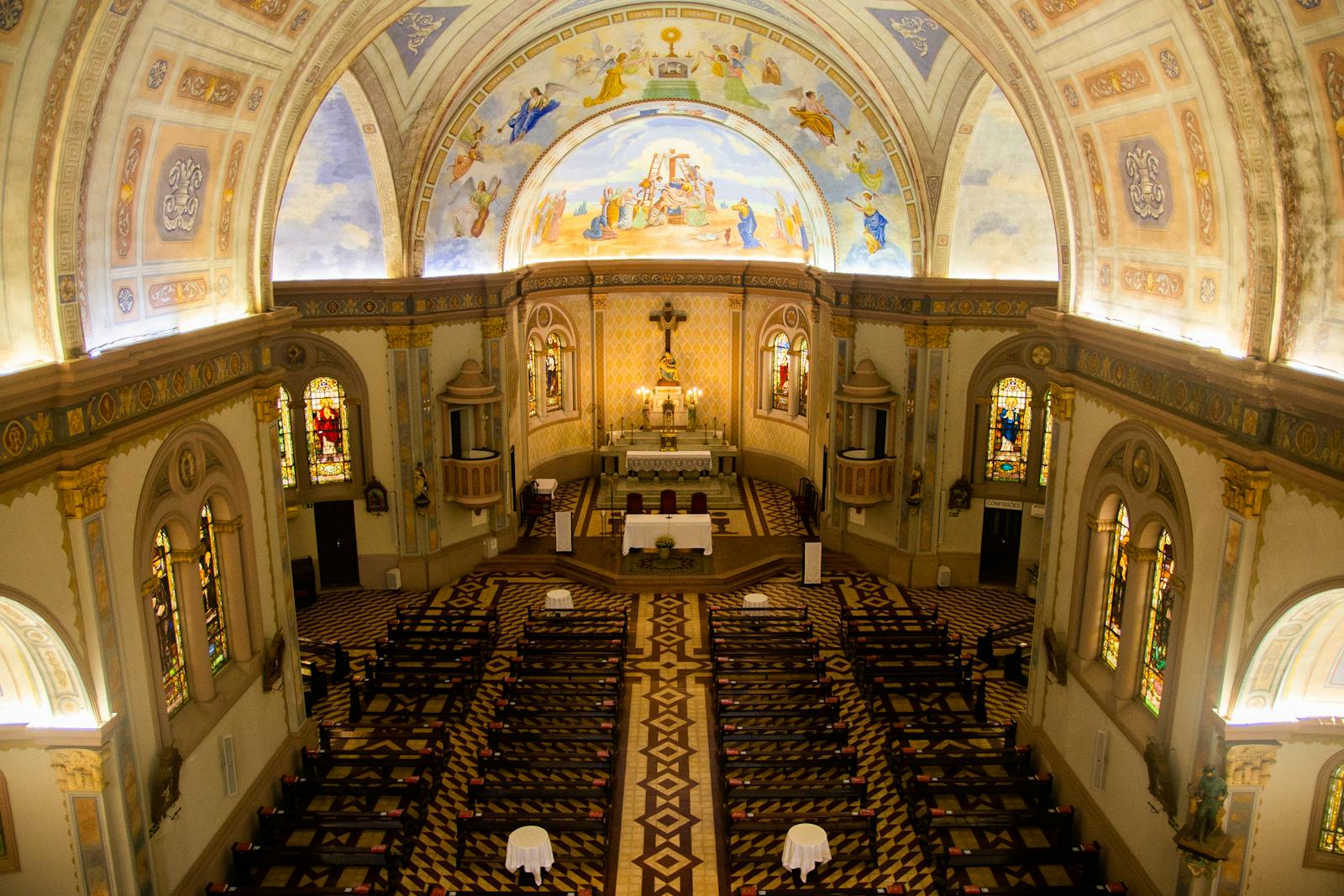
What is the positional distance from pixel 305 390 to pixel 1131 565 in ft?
57.4

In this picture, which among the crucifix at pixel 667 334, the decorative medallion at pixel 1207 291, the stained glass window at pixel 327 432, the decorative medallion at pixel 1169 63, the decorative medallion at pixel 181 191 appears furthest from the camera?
the crucifix at pixel 667 334

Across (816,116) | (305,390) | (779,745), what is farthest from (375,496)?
(816,116)

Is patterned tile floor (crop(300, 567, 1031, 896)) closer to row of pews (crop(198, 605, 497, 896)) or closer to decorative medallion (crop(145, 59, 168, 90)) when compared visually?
row of pews (crop(198, 605, 497, 896))

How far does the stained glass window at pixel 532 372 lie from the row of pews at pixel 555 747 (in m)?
10.9

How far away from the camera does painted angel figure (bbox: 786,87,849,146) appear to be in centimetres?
2286

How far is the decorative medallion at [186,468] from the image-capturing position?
→ 12.9 m

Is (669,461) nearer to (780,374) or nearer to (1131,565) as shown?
(780,374)

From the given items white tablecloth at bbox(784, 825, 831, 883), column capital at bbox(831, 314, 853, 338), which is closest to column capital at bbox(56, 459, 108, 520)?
white tablecloth at bbox(784, 825, 831, 883)

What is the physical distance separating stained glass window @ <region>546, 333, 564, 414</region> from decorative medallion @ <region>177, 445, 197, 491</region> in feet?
63.2

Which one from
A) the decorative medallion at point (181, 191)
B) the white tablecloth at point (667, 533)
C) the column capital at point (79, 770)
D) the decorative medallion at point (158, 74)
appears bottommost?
the white tablecloth at point (667, 533)

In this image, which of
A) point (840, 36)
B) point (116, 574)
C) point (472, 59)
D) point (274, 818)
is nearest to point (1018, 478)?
point (840, 36)

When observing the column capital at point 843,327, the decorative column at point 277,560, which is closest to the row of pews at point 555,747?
the decorative column at point 277,560

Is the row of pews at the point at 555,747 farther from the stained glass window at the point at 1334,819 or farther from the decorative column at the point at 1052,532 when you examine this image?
the stained glass window at the point at 1334,819

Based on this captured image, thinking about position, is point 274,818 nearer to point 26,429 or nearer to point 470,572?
point 26,429
